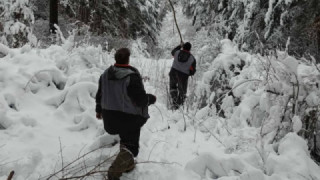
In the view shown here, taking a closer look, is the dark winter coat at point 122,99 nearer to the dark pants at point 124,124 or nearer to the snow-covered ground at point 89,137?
the dark pants at point 124,124

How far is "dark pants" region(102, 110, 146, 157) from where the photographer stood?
12.6 ft

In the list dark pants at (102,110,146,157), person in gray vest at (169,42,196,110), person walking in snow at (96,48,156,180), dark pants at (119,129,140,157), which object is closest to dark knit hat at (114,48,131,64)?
person walking in snow at (96,48,156,180)

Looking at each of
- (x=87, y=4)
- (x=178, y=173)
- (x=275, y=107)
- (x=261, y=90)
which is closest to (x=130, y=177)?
(x=178, y=173)

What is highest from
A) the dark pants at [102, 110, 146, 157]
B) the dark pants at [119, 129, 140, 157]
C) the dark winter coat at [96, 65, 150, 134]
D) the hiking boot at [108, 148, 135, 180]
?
the dark winter coat at [96, 65, 150, 134]

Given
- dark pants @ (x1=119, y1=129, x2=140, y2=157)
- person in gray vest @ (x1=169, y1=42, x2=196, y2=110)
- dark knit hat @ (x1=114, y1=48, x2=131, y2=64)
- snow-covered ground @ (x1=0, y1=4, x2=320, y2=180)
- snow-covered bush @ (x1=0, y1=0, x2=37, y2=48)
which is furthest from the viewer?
snow-covered bush @ (x1=0, y1=0, x2=37, y2=48)

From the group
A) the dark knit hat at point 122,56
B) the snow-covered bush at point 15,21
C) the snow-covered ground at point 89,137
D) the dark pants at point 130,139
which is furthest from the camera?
the snow-covered bush at point 15,21

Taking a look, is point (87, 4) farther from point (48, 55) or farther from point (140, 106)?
point (140, 106)

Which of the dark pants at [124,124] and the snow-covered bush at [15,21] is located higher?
the snow-covered bush at [15,21]

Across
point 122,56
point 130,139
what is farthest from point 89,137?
point 122,56

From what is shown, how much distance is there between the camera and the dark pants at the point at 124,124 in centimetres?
384

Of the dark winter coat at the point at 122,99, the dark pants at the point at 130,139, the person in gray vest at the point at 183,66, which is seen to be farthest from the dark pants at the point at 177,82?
the dark winter coat at the point at 122,99

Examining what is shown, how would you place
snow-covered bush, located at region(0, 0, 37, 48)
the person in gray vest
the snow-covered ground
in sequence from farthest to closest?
snow-covered bush, located at region(0, 0, 37, 48)
the person in gray vest
the snow-covered ground

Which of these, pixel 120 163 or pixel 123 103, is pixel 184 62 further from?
pixel 120 163

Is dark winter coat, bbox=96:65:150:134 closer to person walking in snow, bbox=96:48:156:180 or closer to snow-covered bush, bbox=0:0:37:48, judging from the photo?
person walking in snow, bbox=96:48:156:180
